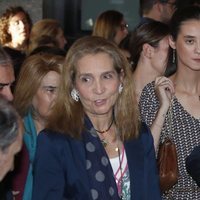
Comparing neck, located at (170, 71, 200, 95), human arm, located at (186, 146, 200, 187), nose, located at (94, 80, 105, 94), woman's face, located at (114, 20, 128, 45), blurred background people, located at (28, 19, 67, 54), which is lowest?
blurred background people, located at (28, 19, 67, 54)

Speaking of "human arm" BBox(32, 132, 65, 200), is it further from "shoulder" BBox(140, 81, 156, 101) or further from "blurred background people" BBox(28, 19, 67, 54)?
"blurred background people" BBox(28, 19, 67, 54)

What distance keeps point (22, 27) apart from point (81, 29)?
2.79 metres

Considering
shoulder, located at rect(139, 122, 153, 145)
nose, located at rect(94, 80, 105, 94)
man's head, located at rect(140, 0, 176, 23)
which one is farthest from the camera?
man's head, located at rect(140, 0, 176, 23)

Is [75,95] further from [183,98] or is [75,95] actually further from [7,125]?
[7,125]

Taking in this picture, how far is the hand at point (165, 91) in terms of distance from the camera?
3.75 m

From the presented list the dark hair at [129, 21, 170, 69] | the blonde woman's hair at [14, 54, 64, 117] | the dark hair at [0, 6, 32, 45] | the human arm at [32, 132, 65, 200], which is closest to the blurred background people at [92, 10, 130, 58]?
the dark hair at [0, 6, 32, 45]

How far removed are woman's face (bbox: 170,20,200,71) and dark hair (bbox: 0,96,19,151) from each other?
1638 mm

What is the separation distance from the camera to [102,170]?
3.12 m

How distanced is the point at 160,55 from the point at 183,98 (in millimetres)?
849

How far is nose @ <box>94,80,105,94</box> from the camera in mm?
3150

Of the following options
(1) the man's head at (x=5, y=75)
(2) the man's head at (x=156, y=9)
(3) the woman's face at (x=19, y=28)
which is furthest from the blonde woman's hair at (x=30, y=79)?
(3) the woman's face at (x=19, y=28)

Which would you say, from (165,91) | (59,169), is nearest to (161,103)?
(165,91)

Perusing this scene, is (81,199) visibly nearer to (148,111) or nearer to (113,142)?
(113,142)

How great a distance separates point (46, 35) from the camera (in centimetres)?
707
